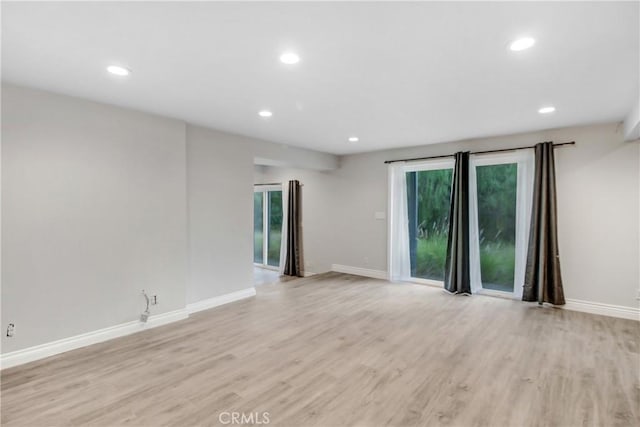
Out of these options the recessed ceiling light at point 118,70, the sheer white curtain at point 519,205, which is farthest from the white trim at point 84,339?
the sheer white curtain at point 519,205

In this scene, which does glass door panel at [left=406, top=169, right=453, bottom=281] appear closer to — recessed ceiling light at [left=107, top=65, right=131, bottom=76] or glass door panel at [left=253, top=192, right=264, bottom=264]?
glass door panel at [left=253, top=192, right=264, bottom=264]

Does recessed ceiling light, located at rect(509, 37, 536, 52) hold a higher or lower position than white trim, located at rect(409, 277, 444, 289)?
higher

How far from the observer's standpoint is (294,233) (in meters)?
7.34

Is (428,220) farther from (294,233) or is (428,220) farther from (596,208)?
(294,233)

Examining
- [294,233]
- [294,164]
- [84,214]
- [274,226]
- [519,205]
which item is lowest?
[294,233]

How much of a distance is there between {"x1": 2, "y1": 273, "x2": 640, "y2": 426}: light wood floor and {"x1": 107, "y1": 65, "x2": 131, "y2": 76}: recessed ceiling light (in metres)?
2.46

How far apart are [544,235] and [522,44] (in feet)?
10.4

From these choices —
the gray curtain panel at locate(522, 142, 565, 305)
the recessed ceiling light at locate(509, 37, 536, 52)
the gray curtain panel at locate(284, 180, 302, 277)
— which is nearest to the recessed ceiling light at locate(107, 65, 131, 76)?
the recessed ceiling light at locate(509, 37, 536, 52)

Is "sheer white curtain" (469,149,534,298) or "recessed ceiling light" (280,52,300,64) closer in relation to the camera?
"recessed ceiling light" (280,52,300,64)

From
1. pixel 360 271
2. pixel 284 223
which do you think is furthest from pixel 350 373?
pixel 284 223

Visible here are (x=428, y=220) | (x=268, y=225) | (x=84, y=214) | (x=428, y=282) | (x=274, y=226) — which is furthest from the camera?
(x=268, y=225)

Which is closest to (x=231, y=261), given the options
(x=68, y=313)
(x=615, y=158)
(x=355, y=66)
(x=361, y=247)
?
(x=68, y=313)

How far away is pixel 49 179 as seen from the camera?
295 centimetres

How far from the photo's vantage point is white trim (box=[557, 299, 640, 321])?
156 inches
